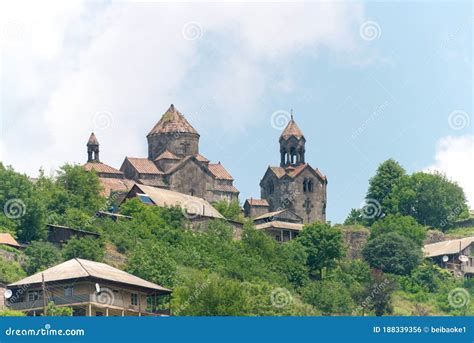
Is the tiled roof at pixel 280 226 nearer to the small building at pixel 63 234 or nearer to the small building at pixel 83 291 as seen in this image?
the small building at pixel 63 234

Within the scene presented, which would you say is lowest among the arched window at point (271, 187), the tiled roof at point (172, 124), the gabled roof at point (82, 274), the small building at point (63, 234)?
the gabled roof at point (82, 274)

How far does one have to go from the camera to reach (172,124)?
346 ft

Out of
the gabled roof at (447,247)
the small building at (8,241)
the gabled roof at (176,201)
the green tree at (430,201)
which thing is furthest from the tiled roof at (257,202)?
the small building at (8,241)

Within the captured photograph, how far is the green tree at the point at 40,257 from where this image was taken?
72.2 metres

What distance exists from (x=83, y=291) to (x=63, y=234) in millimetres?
15212

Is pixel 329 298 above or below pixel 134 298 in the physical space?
above

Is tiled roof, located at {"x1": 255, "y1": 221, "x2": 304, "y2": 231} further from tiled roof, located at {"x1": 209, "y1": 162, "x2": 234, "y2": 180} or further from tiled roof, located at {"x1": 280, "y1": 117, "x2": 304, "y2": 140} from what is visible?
tiled roof, located at {"x1": 280, "y1": 117, "x2": 304, "y2": 140}

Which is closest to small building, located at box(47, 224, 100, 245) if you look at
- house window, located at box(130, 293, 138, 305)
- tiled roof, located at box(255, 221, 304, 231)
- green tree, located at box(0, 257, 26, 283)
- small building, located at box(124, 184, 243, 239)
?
green tree, located at box(0, 257, 26, 283)

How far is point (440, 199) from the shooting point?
355ft

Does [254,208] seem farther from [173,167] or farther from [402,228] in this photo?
[402,228]

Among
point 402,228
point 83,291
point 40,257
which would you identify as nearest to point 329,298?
point 40,257

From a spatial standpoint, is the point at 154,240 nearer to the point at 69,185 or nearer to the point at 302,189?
the point at 69,185

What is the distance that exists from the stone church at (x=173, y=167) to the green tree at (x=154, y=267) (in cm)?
2472

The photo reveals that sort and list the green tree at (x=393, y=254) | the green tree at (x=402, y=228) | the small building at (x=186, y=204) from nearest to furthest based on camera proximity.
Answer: the small building at (x=186, y=204) → the green tree at (x=393, y=254) → the green tree at (x=402, y=228)
